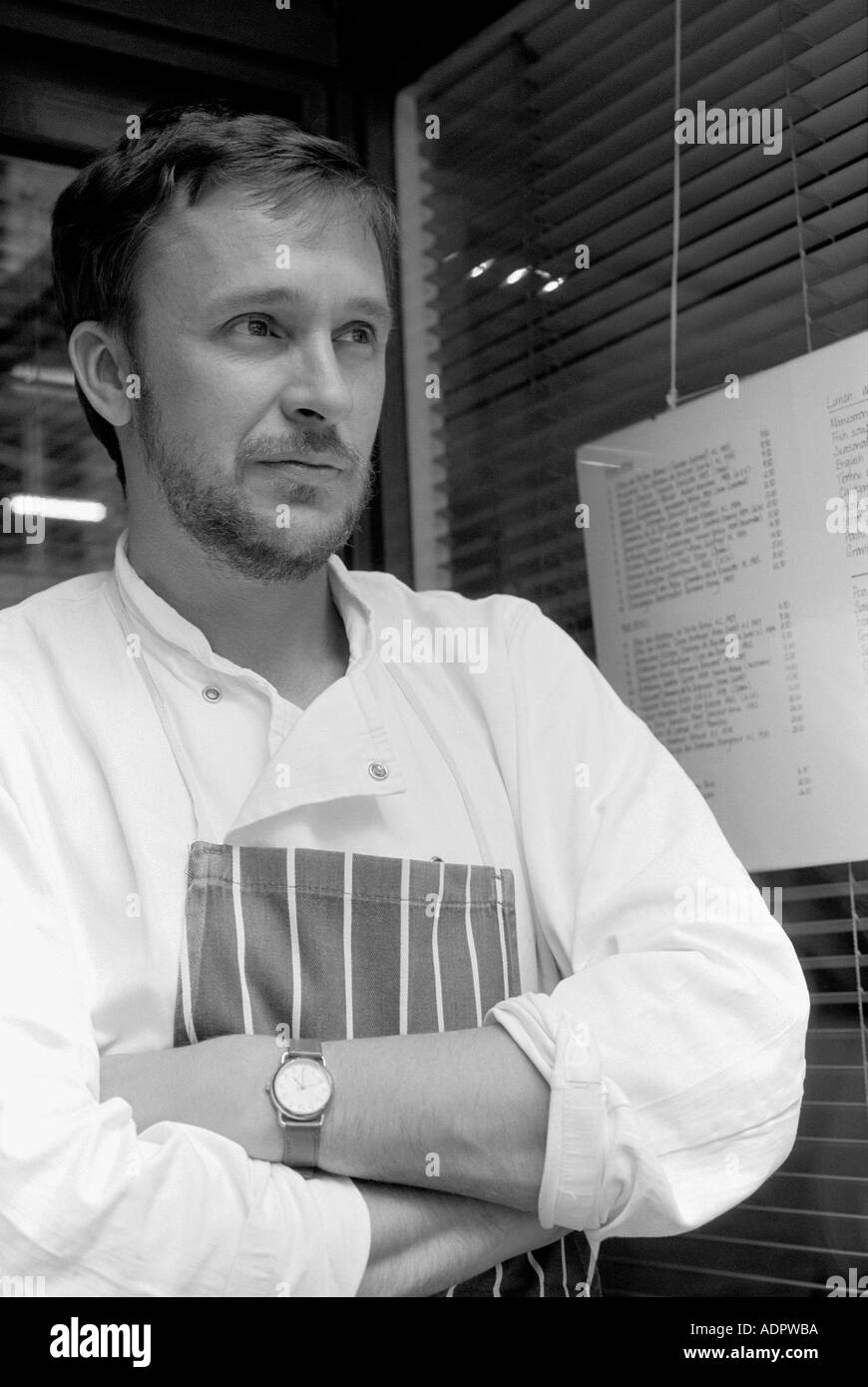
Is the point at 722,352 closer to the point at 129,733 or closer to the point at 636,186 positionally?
the point at 636,186

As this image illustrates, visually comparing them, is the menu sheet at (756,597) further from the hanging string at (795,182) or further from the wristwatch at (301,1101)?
the wristwatch at (301,1101)

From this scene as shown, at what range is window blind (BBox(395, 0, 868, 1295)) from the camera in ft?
5.04

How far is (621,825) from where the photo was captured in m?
1.36

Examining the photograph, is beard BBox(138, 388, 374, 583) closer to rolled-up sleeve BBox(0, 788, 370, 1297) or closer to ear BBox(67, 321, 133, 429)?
ear BBox(67, 321, 133, 429)

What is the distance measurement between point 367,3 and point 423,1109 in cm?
158

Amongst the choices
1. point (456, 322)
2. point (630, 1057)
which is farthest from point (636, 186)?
point (630, 1057)

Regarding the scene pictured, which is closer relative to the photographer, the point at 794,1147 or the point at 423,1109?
the point at 423,1109

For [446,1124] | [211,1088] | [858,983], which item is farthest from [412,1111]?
[858,983]

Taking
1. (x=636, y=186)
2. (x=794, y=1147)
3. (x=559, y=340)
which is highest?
(x=636, y=186)

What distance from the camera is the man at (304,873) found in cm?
116

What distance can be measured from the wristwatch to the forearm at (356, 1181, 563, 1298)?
6cm

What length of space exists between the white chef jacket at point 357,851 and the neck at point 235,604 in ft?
0.13

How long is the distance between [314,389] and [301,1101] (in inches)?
Result: 26.1

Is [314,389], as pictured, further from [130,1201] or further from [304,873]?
[130,1201]
